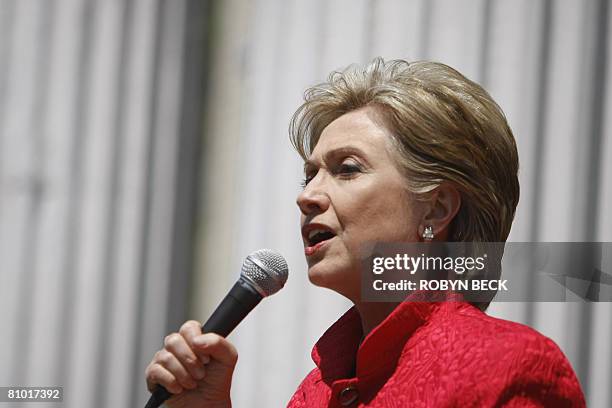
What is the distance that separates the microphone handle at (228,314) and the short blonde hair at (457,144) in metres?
0.33

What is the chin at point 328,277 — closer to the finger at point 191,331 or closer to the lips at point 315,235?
the lips at point 315,235

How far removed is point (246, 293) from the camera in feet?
4.59

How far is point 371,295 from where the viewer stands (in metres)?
1.51

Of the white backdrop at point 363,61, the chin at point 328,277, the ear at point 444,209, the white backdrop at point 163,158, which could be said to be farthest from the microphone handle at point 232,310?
the white backdrop at point 163,158

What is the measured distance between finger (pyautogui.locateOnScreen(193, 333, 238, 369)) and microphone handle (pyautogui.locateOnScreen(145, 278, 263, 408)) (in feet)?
0.08

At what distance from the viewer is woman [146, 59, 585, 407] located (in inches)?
53.1

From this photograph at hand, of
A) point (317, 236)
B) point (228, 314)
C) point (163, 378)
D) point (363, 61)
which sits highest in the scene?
point (363, 61)

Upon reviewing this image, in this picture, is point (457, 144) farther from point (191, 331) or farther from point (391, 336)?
point (191, 331)

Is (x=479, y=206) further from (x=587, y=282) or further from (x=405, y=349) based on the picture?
(x=587, y=282)

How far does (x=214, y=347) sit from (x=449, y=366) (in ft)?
1.16

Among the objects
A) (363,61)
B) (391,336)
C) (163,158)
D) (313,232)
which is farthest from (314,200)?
(163,158)

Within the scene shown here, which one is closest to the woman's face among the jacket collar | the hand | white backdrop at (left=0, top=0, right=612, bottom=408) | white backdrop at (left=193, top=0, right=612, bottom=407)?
the jacket collar

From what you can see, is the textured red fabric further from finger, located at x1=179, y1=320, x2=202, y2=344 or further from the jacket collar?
finger, located at x1=179, y1=320, x2=202, y2=344

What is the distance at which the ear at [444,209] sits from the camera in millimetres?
1521
